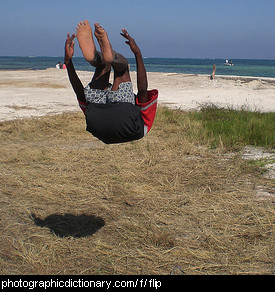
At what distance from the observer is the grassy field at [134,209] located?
387cm

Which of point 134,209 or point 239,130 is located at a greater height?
point 239,130

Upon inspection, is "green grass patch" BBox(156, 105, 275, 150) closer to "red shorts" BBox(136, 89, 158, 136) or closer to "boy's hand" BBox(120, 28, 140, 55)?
"red shorts" BBox(136, 89, 158, 136)

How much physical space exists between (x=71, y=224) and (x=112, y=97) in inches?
73.2

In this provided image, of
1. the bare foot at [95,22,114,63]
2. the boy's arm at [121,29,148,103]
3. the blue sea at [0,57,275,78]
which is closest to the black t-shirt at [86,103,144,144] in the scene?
the boy's arm at [121,29,148,103]

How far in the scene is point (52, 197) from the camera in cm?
541

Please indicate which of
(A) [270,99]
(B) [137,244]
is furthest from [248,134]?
(A) [270,99]

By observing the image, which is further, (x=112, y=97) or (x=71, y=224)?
(x=71, y=224)

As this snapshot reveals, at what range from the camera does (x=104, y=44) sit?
327cm

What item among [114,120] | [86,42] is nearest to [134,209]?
[114,120]

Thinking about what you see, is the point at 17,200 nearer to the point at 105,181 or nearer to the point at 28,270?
the point at 105,181

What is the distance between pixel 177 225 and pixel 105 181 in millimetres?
1636

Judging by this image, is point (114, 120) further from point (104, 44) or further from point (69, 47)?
point (69, 47)

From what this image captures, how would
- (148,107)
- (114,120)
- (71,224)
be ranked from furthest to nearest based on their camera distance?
(71,224)
(148,107)
(114,120)

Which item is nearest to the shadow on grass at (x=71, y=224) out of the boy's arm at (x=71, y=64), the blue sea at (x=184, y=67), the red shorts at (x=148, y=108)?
the red shorts at (x=148, y=108)
